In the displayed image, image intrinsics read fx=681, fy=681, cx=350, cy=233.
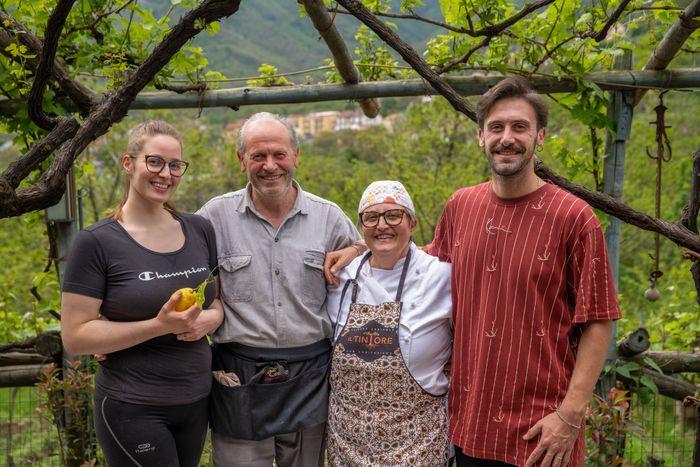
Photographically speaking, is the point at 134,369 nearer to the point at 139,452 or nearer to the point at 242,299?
the point at 139,452

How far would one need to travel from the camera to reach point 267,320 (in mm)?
2643

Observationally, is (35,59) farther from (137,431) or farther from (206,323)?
(137,431)

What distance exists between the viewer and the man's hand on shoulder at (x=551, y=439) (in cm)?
220

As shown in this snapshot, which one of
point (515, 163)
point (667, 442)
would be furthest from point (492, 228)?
point (667, 442)

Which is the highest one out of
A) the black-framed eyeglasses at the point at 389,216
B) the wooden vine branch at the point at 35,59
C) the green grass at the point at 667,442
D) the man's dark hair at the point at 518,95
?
the wooden vine branch at the point at 35,59

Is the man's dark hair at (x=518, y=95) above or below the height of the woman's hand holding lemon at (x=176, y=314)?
above

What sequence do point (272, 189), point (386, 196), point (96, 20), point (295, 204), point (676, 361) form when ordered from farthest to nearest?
point (676, 361), point (96, 20), point (295, 204), point (272, 189), point (386, 196)

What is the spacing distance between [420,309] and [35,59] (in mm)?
2240

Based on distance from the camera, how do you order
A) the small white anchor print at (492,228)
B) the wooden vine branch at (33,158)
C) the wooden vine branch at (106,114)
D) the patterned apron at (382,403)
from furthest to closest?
the patterned apron at (382,403) < the small white anchor print at (492,228) < the wooden vine branch at (106,114) < the wooden vine branch at (33,158)

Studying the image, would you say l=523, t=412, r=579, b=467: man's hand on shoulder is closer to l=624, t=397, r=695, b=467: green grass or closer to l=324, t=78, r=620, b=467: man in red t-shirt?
l=324, t=78, r=620, b=467: man in red t-shirt

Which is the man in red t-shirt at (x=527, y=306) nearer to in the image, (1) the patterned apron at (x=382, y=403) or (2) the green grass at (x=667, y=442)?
(1) the patterned apron at (x=382, y=403)

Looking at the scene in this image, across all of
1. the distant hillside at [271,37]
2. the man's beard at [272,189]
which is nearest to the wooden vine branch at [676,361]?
the man's beard at [272,189]

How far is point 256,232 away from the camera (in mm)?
2711

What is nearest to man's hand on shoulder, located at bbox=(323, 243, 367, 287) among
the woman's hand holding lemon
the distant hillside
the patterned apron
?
the patterned apron
